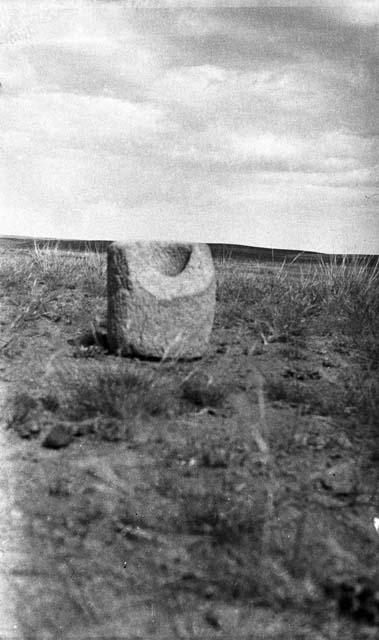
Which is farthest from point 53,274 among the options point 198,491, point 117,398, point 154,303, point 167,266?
point 198,491

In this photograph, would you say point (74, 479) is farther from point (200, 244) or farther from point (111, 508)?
point (200, 244)

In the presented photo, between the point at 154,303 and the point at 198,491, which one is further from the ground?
the point at 154,303

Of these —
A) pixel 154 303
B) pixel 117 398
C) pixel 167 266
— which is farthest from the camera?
pixel 167 266

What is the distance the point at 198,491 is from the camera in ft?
8.46

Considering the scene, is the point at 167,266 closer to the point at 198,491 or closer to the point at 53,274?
the point at 198,491

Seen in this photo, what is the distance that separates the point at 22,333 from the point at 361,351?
2.37 metres

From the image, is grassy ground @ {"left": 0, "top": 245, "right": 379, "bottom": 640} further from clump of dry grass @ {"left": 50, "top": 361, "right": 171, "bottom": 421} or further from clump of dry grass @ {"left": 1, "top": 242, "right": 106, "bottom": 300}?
clump of dry grass @ {"left": 1, "top": 242, "right": 106, "bottom": 300}

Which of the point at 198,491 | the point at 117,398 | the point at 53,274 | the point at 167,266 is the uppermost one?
the point at 167,266

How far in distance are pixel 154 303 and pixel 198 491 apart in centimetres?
170

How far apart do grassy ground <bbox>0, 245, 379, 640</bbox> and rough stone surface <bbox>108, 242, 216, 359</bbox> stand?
13 centimetres

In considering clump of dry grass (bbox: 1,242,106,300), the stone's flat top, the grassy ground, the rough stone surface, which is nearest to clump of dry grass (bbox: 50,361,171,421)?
the grassy ground

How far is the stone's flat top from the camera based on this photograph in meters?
4.12

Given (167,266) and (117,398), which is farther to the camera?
(167,266)

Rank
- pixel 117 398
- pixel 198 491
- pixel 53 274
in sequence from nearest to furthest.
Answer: pixel 198 491 → pixel 117 398 → pixel 53 274
